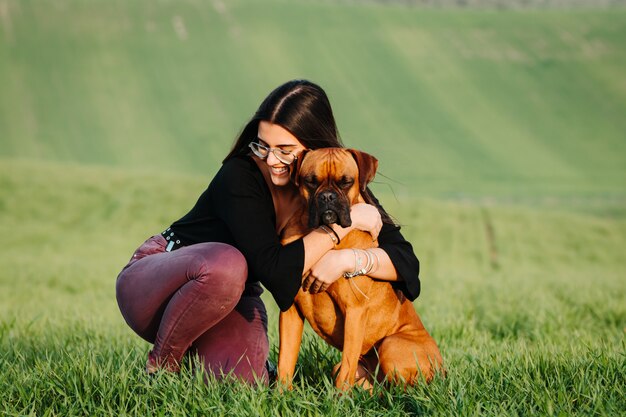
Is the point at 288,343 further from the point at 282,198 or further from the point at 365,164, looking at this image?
the point at 365,164

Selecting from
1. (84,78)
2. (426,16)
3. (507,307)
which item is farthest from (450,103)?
(507,307)

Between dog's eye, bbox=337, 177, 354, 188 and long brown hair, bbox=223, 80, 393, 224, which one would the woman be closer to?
long brown hair, bbox=223, 80, 393, 224

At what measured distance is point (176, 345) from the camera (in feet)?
12.1

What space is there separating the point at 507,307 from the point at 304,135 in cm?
417

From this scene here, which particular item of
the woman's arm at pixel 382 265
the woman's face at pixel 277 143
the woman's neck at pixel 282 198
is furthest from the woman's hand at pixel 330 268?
the woman's face at pixel 277 143

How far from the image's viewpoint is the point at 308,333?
4477mm

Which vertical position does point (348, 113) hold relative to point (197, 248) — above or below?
below

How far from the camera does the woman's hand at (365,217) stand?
11.8ft

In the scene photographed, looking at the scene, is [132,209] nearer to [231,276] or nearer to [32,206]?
[32,206]

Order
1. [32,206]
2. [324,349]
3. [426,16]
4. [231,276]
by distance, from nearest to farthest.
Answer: [231,276] < [324,349] < [32,206] < [426,16]

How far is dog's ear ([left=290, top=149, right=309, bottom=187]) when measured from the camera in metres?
3.67

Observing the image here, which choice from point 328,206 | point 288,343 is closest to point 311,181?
point 328,206

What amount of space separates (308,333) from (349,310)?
110 centimetres

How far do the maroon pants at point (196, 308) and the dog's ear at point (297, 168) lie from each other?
496mm
